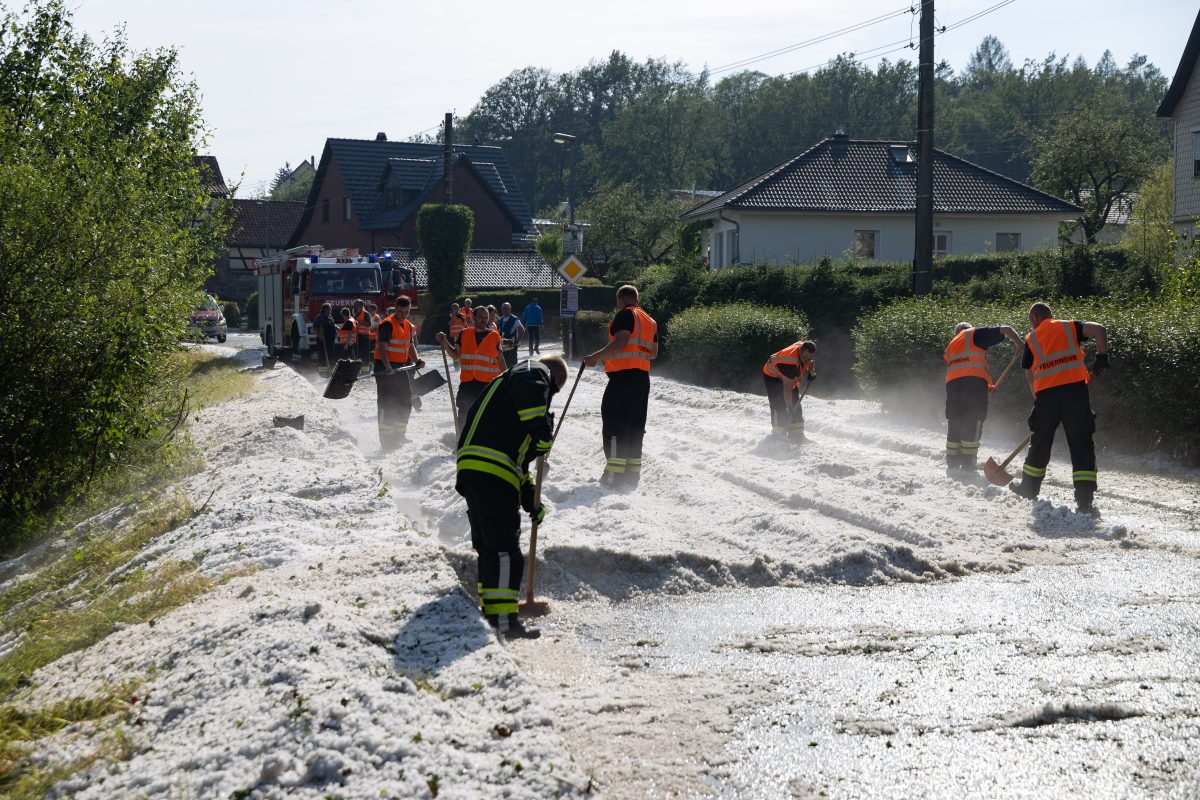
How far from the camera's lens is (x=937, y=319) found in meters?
17.6

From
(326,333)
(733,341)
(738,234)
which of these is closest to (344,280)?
(326,333)

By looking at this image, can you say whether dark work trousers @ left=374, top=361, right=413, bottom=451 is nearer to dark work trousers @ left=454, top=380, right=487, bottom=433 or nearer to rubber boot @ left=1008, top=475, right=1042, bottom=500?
dark work trousers @ left=454, top=380, right=487, bottom=433

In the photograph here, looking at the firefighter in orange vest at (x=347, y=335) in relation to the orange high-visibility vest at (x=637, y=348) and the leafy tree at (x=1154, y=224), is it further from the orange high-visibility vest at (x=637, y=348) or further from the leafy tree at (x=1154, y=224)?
the leafy tree at (x=1154, y=224)

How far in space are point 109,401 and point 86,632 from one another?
15.9 feet

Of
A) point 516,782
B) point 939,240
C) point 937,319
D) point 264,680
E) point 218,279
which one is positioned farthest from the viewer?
point 218,279

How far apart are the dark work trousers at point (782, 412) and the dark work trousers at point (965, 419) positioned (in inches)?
93.5

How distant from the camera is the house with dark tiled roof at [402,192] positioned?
56875 millimetres

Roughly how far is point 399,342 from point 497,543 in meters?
9.71

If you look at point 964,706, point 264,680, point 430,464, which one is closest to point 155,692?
point 264,680

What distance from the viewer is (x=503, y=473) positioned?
6.68 m

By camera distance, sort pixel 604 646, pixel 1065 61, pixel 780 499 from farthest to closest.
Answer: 1. pixel 1065 61
2. pixel 780 499
3. pixel 604 646

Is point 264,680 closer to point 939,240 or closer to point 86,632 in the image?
point 86,632

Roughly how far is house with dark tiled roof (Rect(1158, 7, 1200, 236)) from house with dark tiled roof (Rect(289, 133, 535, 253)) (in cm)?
3330

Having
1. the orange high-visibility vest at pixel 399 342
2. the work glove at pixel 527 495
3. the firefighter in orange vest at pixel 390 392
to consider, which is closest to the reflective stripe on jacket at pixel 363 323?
the orange high-visibility vest at pixel 399 342
